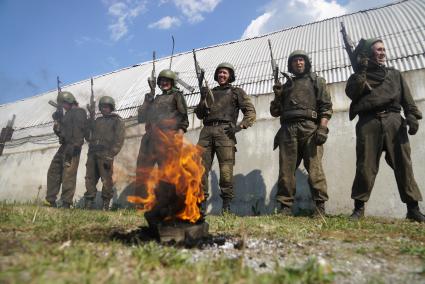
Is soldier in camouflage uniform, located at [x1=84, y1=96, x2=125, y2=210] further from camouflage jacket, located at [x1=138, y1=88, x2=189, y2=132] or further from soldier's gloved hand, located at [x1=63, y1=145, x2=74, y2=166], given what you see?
camouflage jacket, located at [x1=138, y1=88, x2=189, y2=132]

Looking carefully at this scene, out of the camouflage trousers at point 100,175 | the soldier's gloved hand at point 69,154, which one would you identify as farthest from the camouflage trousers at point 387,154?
the soldier's gloved hand at point 69,154

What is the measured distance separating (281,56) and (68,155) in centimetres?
682

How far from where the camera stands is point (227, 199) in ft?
19.5

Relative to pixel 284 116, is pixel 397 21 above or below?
above

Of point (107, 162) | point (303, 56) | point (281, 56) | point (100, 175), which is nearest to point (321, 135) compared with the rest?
point (303, 56)

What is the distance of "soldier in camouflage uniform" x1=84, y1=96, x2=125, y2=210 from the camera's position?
7859mm

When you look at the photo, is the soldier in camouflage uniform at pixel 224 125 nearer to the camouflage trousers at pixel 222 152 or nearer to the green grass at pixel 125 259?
the camouflage trousers at pixel 222 152

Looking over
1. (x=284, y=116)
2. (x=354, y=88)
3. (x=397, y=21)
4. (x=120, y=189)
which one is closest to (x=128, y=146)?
(x=120, y=189)

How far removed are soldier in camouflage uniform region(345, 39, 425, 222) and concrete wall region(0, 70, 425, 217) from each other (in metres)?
1.77

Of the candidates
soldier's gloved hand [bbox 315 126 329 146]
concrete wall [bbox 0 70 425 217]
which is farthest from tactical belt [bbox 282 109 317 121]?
concrete wall [bbox 0 70 425 217]

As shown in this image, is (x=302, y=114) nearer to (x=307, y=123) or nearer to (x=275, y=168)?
(x=307, y=123)

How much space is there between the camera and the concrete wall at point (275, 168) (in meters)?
6.50

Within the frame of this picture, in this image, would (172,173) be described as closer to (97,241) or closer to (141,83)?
(97,241)

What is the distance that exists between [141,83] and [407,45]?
28.7 feet
